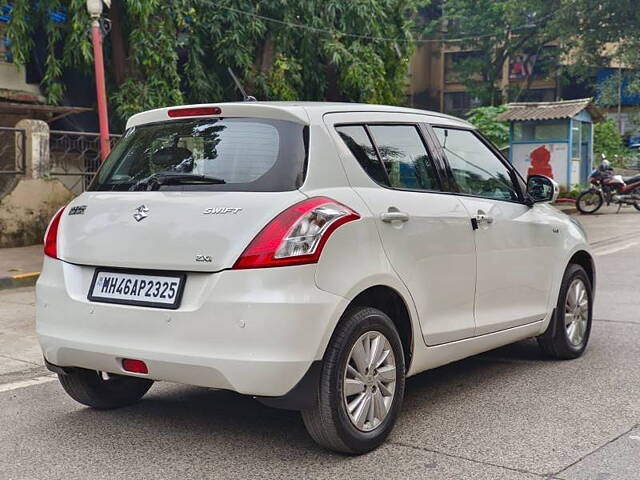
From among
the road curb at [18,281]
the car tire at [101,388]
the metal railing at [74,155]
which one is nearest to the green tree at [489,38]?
the metal railing at [74,155]

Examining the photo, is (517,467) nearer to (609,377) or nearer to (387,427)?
(387,427)

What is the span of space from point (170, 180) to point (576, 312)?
324 centimetres

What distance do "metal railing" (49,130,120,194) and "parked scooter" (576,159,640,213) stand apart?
12187 millimetres

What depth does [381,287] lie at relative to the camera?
4.07 m

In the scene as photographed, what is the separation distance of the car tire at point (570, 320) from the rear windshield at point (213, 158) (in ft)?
8.56

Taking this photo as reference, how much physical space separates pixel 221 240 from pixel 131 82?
13791 millimetres

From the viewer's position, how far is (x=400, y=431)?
14.0ft

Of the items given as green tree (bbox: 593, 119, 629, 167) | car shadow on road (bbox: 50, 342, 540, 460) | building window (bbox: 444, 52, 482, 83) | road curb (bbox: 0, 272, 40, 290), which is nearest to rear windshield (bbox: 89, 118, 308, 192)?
car shadow on road (bbox: 50, 342, 540, 460)

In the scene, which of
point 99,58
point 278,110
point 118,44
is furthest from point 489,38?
point 278,110

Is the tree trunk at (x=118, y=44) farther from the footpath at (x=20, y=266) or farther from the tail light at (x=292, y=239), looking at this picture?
the tail light at (x=292, y=239)

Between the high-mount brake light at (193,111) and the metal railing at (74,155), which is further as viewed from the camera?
the metal railing at (74,155)

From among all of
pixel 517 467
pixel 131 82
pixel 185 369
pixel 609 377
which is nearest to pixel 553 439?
pixel 517 467

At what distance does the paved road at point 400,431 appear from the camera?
12.2 ft

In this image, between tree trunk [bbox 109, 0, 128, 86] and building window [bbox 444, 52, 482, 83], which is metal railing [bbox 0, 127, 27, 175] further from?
building window [bbox 444, 52, 482, 83]
